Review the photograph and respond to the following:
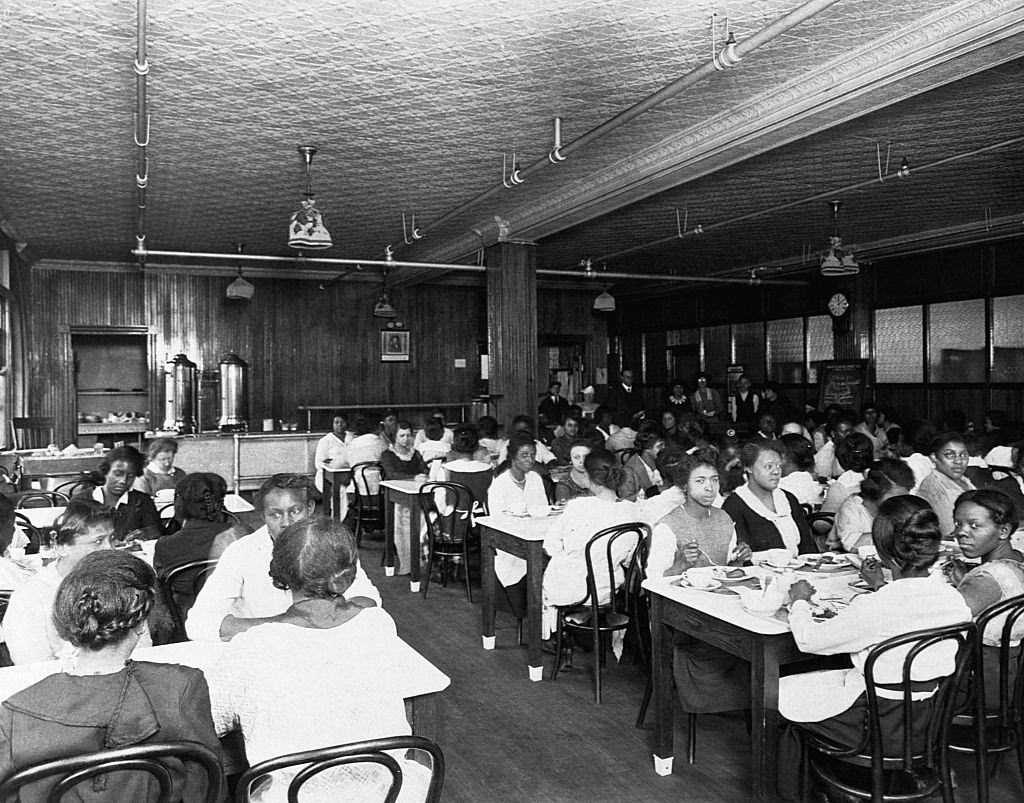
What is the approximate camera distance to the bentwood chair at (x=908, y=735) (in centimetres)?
255

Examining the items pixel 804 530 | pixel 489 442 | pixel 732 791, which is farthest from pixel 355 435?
pixel 732 791

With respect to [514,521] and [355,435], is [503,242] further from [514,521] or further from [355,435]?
[514,521]

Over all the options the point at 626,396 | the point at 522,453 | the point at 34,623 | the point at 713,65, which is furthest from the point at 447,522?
the point at 626,396

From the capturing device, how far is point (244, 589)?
310 cm

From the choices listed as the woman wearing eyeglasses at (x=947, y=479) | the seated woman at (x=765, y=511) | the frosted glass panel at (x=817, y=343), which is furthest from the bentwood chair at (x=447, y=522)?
the frosted glass panel at (x=817, y=343)

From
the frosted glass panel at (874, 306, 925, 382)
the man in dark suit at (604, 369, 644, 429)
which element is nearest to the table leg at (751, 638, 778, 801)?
the frosted glass panel at (874, 306, 925, 382)

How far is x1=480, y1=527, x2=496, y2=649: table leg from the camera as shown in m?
5.16

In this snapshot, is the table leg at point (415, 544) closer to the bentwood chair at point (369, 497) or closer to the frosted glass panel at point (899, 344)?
the bentwood chair at point (369, 497)

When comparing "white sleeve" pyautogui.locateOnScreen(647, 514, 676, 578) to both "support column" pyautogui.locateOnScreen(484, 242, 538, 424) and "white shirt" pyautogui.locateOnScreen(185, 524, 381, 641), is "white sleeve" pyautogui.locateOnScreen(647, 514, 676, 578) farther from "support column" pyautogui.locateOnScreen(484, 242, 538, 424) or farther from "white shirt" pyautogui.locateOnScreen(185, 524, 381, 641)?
"support column" pyautogui.locateOnScreen(484, 242, 538, 424)

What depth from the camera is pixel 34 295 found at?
12945mm

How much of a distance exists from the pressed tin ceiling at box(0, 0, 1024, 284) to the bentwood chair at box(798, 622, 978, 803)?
310 centimetres

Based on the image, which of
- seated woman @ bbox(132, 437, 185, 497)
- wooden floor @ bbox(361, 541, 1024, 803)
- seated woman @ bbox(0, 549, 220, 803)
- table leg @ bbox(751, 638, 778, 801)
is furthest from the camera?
seated woman @ bbox(132, 437, 185, 497)

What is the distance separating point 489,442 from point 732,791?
5.17 meters

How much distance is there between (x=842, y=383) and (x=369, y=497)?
784 cm
